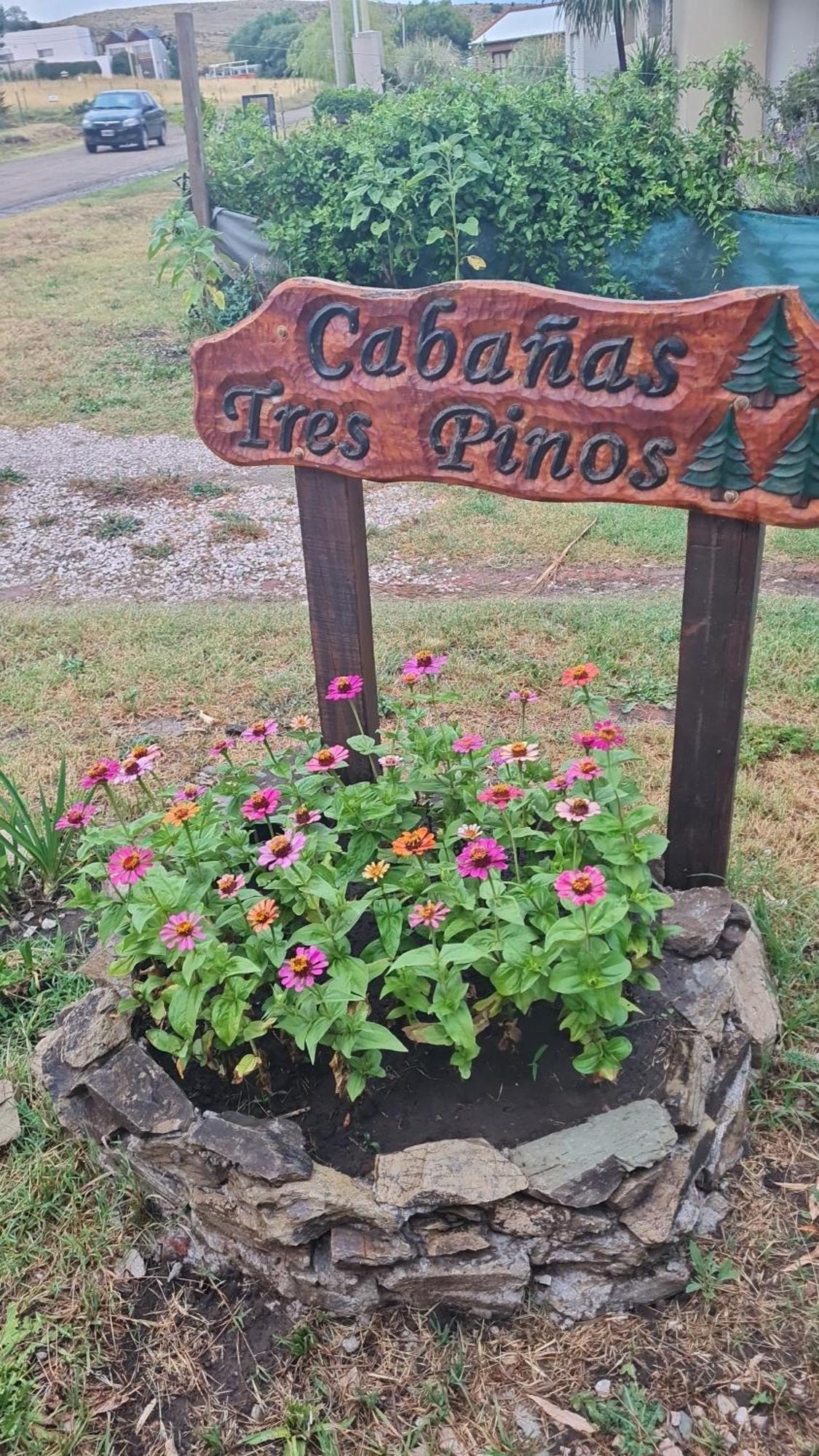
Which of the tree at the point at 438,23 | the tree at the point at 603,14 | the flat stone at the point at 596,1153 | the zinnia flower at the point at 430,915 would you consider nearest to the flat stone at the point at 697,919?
the flat stone at the point at 596,1153

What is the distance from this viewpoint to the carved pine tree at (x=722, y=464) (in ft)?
Result: 6.29

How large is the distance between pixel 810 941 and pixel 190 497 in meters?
5.15

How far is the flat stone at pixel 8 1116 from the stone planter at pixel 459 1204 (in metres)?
0.38

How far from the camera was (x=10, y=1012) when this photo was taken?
2600 millimetres

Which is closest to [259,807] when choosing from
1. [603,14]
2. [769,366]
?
[769,366]

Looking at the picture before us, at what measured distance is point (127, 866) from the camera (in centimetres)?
198

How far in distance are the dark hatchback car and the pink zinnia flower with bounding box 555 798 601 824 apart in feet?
72.3

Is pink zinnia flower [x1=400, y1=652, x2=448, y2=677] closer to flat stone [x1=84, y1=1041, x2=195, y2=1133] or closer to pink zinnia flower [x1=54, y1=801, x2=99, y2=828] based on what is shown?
pink zinnia flower [x1=54, y1=801, x2=99, y2=828]

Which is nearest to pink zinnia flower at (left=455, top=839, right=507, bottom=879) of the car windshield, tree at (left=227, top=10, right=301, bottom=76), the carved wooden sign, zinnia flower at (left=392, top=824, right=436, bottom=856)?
zinnia flower at (left=392, top=824, right=436, bottom=856)

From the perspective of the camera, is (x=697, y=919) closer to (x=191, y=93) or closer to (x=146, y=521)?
(x=146, y=521)

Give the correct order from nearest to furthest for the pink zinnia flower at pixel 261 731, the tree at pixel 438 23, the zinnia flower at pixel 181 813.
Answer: the zinnia flower at pixel 181 813 < the pink zinnia flower at pixel 261 731 < the tree at pixel 438 23

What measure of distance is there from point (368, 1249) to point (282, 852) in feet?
2.17

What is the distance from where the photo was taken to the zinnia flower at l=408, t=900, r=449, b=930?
186 centimetres

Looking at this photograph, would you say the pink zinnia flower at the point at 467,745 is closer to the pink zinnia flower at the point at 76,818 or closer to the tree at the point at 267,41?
the pink zinnia flower at the point at 76,818
